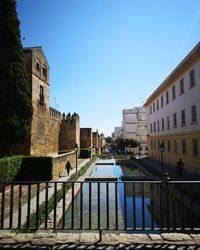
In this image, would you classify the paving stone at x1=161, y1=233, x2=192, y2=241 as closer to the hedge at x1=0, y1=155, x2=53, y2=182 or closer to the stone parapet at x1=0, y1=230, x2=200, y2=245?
the stone parapet at x1=0, y1=230, x2=200, y2=245

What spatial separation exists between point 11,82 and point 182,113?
13.4 m

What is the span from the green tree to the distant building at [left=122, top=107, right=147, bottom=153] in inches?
1703

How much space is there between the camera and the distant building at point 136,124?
54.4 meters

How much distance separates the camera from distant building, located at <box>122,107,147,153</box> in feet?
178

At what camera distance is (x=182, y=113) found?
57.9 feet

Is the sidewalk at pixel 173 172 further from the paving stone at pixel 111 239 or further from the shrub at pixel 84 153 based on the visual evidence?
the shrub at pixel 84 153

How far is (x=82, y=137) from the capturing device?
136 feet

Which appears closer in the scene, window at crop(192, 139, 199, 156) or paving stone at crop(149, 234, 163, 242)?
paving stone at crop(149, 234, 163, 242)

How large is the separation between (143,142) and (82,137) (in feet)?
60.0

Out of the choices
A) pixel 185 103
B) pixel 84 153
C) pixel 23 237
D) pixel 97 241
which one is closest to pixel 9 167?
pixel 23 237

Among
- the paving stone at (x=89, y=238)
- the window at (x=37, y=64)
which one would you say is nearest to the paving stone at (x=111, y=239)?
the paving stone at (x=89, y=238)

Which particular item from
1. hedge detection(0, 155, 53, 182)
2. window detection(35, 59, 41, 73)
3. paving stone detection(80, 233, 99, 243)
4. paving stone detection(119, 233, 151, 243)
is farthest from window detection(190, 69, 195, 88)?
paving stone detection(80, 233, 99, 243)

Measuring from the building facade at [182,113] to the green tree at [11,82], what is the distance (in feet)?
38.1

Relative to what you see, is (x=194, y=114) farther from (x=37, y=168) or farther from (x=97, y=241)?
(x=97, y=241)
